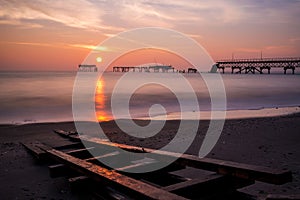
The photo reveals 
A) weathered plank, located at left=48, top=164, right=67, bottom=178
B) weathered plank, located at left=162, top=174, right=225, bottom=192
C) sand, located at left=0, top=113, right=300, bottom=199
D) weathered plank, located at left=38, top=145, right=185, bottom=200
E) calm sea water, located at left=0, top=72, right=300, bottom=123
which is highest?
calm sea water, located at left=0, top=72, right=300, bottom=123

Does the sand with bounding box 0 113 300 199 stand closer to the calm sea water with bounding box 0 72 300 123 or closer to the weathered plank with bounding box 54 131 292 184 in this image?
the weathered plank with bounding box 54 131 292 184

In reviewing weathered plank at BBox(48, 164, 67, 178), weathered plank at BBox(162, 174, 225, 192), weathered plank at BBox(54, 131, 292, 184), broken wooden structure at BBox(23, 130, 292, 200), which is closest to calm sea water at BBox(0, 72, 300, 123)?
weathered plank at BBox(48, 164, 67, 178)

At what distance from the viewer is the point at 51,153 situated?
Answer: 4816 mm

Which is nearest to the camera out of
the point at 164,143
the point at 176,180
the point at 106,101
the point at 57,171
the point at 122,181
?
the point at 122,181

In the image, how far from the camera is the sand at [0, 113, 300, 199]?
173 inches

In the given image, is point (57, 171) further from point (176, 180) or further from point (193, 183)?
point (193, 183)

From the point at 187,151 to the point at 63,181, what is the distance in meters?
3.40

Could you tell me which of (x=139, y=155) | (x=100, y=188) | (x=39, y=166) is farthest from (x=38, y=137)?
(x=100, y=188)

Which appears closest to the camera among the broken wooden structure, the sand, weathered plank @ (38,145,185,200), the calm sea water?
weathered plank @ (38,145,185,200)

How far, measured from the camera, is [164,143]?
798 cm

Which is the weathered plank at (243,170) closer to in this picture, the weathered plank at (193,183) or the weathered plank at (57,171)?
the weathered plank at (193,183)

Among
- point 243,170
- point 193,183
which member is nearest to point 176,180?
point 193,183

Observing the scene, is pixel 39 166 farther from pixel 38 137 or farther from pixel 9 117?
pixel 9 117

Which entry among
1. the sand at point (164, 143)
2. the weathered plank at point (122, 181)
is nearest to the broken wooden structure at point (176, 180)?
the weathered plank at point (122, 181)
